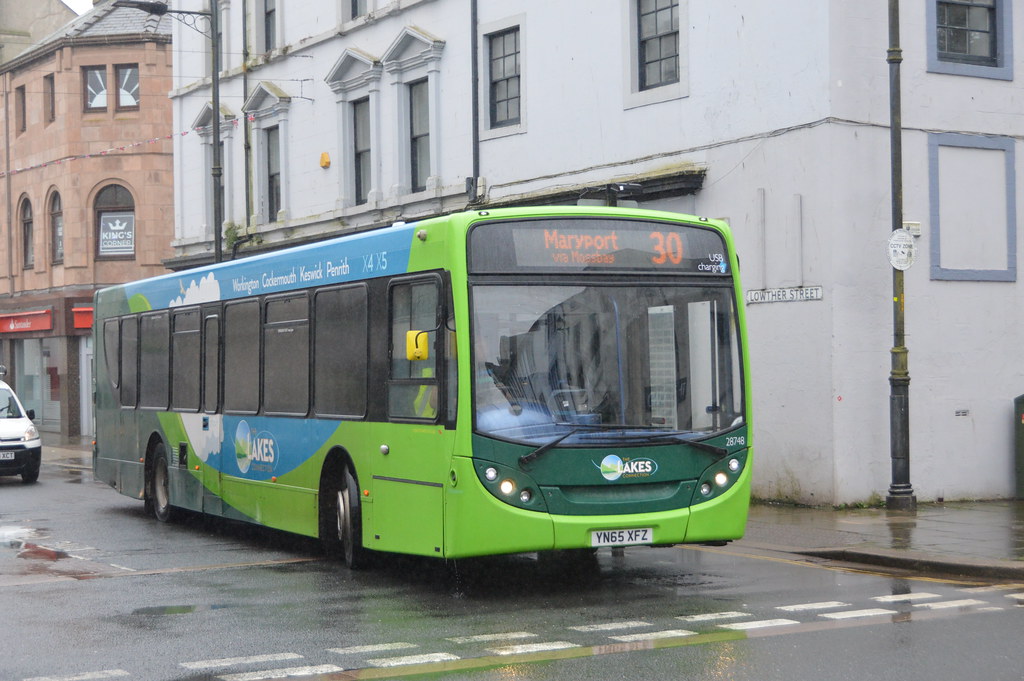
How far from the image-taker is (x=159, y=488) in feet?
58.9

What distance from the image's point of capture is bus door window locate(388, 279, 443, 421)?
11.1 metres

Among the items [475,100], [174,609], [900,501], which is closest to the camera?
[174,609]

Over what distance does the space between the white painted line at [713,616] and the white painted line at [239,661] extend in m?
2.70

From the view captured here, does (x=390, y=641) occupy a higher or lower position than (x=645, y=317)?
lower

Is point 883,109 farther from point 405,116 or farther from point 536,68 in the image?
point 405,116

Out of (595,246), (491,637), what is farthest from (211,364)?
(491,637)

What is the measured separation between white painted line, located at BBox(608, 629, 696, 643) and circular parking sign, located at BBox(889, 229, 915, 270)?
873cm

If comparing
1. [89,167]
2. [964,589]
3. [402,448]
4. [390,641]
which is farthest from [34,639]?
[89,167]

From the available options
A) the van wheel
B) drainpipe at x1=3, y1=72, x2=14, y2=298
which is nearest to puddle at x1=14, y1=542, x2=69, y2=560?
the van wheel

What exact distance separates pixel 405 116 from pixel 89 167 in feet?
56.5

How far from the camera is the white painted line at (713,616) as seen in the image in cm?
987

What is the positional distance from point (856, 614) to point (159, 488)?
10254 mm

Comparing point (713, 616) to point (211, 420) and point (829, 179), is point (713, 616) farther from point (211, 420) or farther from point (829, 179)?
point (829, 179)

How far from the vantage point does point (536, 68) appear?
22.8 meters
